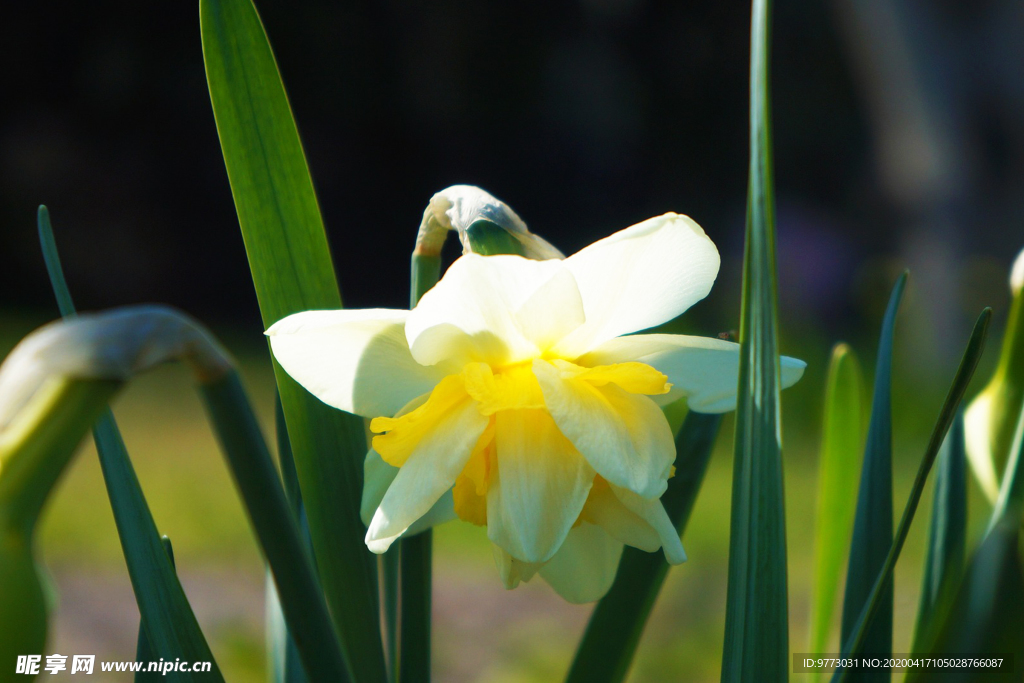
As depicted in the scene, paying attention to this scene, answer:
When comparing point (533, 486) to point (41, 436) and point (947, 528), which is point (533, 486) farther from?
point (947, 528)

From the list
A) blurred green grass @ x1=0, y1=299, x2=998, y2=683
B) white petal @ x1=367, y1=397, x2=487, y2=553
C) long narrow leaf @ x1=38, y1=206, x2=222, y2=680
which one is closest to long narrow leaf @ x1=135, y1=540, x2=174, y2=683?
long narrow leaf @ x1=38, y1=206, x2=222, y2=680

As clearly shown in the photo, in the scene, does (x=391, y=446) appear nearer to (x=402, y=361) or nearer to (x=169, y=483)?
(x=402, y=361)

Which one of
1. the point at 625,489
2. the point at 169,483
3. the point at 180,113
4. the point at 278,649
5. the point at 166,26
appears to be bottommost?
the point at 169,483

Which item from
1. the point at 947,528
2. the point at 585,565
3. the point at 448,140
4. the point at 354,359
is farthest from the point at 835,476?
the point at 448,140

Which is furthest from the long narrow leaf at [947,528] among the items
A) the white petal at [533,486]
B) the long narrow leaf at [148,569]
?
the long narrow leaf at [148,569]

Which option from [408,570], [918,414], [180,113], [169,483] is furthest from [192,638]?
[180,113]
